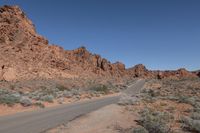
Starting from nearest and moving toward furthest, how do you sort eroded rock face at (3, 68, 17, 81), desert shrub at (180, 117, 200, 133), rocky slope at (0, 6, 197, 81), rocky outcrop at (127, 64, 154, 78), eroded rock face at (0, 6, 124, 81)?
desert shrub at (180, 117, 200, 133) → eroded rock face at (3, 68, 17, 81) → rocky slope at (0, 6, 197, 81) → eroded rock face at (0, 6, 124, 81) → rocky outcrop at (127, 64, 154, 78)

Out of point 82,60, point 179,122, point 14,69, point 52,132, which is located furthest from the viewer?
point 82,60

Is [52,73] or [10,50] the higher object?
[10,50]

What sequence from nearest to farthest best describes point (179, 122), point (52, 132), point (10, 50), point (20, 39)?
point (52, 132) → point (179, 122) → point (10, 50) → point (20, 39)

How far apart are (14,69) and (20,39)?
1524 centimetres

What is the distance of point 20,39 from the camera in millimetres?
76562

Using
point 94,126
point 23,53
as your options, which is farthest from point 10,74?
point 94,126

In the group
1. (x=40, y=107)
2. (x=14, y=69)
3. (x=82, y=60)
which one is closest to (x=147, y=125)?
(x=40, y=107)

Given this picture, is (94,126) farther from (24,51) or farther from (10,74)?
(24,51)

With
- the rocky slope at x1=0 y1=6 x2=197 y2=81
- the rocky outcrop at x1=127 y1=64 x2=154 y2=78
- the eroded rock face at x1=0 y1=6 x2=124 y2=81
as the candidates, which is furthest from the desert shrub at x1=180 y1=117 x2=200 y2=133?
the rocky outcrop at x1=127 y1=64 x2=154 y2=78

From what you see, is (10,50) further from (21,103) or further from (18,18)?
(21,103)

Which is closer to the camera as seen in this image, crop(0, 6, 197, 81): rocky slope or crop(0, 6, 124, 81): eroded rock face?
crop(0, 6, 197, 81): rocky slope

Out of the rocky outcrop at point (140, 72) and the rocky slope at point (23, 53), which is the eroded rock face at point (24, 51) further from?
the rocky outcrop at point (140, 72)

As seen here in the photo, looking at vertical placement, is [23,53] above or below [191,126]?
above

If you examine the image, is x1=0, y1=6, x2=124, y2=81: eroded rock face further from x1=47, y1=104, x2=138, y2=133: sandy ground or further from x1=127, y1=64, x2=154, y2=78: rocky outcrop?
x1=127, y1=64, x2=154, y2=78: rocky outcrop
